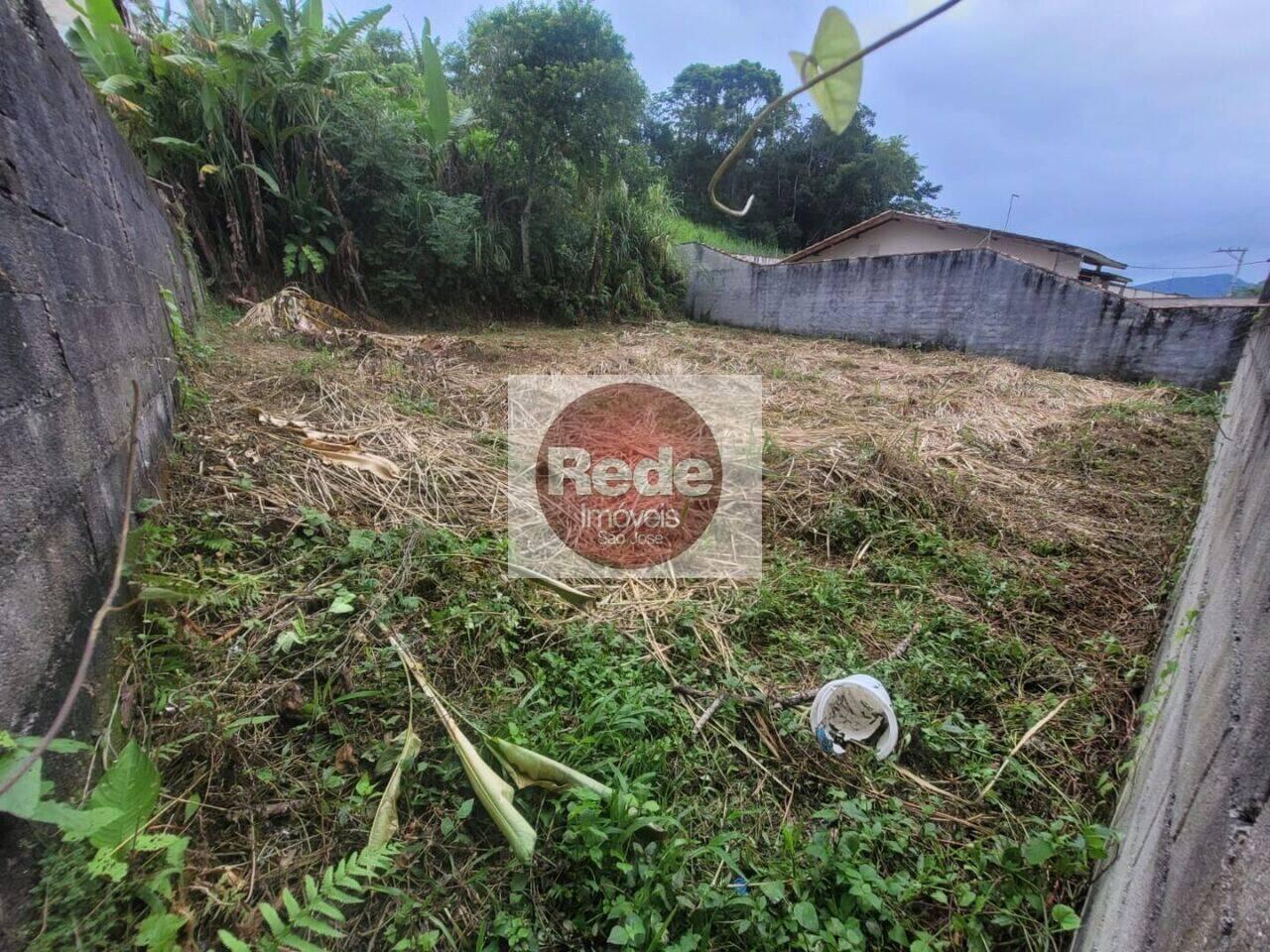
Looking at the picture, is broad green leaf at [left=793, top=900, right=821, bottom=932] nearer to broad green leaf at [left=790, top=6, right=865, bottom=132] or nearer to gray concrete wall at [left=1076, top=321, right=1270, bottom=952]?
gray concrete wall at [left=1076, top=321, right=1270, bottom=952]

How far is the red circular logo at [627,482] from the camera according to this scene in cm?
199

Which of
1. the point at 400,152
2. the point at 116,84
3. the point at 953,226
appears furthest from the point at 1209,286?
the point at 116,84

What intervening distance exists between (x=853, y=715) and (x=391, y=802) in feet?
3.43

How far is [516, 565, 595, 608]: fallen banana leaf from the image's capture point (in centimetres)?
159

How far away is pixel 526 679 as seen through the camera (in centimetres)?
128

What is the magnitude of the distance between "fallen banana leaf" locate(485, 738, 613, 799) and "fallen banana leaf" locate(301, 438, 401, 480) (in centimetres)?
131

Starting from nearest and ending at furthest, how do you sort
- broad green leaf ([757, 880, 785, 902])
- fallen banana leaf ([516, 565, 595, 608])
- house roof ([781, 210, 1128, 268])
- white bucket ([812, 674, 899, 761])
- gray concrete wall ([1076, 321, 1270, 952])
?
gray concrete wall ([1076, 321, 1270, 952]) → broad green leaf ([757, 880, 785, 902]) → white bucket ([812, 674, 899, 761]) → fallen banana leaf ([516, 565, 595, 608]) → house roof ([781, 210, 1128, 268])

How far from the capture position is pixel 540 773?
101 centimetres

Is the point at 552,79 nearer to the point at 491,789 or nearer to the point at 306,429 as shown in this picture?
the point at 306,429

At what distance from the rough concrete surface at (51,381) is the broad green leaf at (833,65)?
115cm

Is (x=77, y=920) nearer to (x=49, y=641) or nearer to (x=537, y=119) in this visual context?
(x=49, y=641)

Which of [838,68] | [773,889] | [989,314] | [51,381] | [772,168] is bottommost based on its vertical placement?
[773,889]

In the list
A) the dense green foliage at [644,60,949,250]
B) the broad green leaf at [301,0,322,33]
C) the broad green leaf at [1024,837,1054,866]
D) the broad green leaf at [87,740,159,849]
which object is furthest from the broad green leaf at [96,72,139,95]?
the dense green foliage at [644,60,949,250]

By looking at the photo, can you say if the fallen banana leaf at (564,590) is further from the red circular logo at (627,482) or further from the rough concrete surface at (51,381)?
the rough concrete surface at (51,381)
